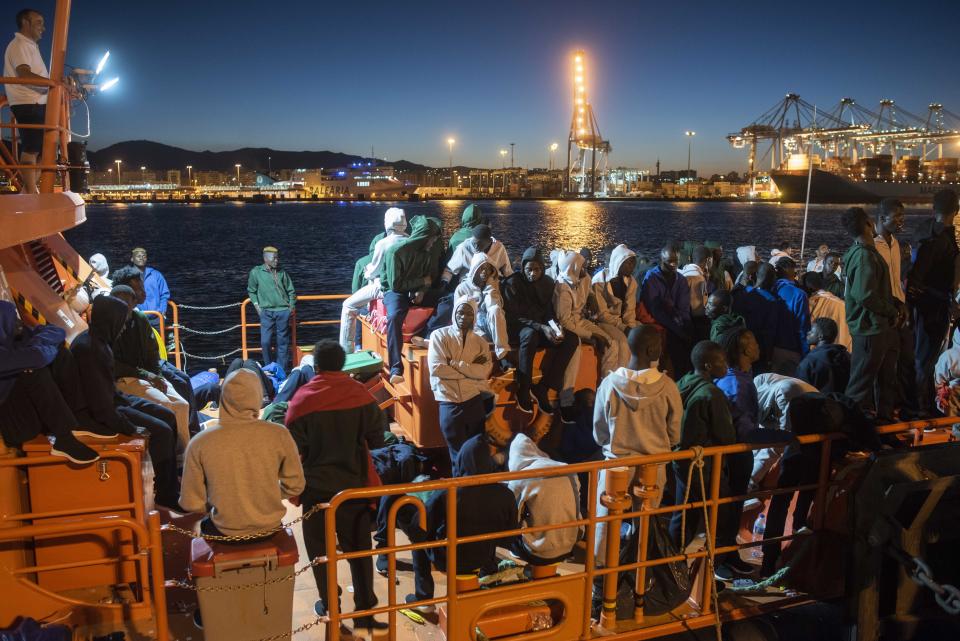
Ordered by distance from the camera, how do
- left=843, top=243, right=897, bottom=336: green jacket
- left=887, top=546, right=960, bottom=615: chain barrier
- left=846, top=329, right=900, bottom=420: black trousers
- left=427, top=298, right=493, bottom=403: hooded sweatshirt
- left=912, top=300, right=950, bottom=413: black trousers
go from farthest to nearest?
left=912, top=300, right=950, bottom=413: black trousers, left=427, top=298, right=493, bottom=403: hooded sweatshirt, left=846, top=329, right=900, bottom=420: black trousers, left=843, top=243, right=897, bottom=336: green jacket, left=887, top=546, right=960, bottom=615: chain barrier

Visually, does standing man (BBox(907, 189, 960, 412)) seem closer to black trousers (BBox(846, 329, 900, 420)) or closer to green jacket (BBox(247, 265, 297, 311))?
black trousers (BBox(846, 329, 900, 420))

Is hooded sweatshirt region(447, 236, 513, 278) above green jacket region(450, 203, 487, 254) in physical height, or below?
below

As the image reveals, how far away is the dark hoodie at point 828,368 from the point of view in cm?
674

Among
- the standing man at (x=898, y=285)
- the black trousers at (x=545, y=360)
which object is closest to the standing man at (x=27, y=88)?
the black trousers at (x=545, y=360)

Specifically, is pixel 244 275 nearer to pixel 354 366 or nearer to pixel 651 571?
pixel 354 366

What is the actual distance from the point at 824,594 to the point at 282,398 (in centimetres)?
536

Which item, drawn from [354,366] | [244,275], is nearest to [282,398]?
[354,366]

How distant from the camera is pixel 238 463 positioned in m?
4.07

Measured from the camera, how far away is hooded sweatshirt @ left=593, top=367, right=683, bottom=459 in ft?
17.1

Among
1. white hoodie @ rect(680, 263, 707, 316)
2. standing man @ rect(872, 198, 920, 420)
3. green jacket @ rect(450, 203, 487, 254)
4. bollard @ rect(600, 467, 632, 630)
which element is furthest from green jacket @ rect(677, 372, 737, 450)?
green jacket @ rect(450, 203, 487, 254)

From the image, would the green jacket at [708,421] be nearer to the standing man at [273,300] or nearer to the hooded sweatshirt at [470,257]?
the hooded sweatshirt at [470,257]

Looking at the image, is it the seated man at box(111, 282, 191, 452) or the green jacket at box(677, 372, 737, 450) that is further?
the seated man at box(111, 282, 191, 452)

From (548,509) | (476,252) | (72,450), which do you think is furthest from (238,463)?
(476,252)

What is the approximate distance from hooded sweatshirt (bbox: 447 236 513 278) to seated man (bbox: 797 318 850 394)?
3.56m
